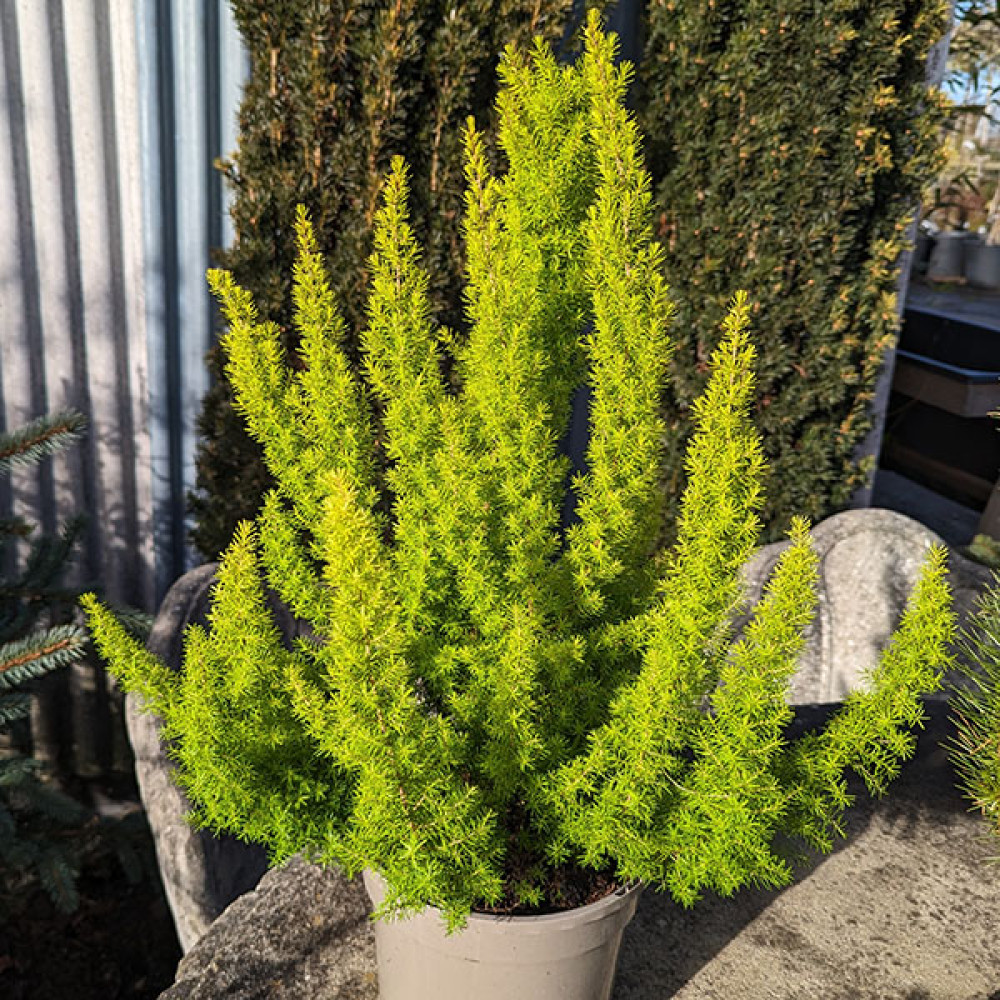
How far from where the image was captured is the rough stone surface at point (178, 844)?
190 cm

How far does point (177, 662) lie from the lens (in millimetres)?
2139

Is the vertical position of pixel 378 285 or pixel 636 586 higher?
pixel 378 285

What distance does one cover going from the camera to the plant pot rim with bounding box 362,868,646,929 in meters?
1.14

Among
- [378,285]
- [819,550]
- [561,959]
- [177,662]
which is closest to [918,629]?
[561,959]

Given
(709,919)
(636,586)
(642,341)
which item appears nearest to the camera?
(642,341)

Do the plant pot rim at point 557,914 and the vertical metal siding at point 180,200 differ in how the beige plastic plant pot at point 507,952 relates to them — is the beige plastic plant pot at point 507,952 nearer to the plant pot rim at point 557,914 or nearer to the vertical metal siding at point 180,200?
the plant pot rim at point 557,914

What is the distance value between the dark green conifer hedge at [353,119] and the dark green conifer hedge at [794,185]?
2.22 feet

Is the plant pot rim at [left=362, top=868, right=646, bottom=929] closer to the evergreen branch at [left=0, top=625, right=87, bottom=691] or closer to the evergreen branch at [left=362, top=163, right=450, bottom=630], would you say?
the evergreen branch at [left=362, top=163, right=450, bottom=630]

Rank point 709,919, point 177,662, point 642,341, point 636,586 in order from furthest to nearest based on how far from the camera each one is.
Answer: point 177,662, point 709,919, point 636,586, point 642,341

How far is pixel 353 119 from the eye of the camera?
2.48 m

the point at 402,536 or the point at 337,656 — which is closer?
the point at 337,656

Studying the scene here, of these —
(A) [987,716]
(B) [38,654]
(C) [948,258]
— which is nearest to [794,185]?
(A) [987,716]

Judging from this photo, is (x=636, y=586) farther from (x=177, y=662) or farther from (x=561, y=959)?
(x=177, y=662)

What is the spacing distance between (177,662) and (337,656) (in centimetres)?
134
